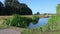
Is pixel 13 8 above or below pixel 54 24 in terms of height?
above

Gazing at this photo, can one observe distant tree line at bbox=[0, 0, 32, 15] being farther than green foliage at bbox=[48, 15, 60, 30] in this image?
Yes

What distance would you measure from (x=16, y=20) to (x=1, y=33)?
7025 millimetres

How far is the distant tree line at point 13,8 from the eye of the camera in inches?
1460

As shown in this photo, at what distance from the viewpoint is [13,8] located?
4066cm

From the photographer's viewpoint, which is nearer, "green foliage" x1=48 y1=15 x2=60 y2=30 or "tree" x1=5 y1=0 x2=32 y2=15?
"green foliage" x1=48 y1=15 x2=60 y2=30

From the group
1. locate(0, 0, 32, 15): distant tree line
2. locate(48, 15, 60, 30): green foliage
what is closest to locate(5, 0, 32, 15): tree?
locate(0, 0, 32, 15): distant tree line

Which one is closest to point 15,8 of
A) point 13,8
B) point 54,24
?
point 13,8

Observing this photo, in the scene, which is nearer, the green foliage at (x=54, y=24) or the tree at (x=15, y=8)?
the green foliage at (x=54, y=24)

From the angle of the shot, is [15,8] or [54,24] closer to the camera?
[54,24]

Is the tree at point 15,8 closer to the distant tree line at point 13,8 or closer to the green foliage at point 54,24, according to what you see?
the distant tree line at point 13,8

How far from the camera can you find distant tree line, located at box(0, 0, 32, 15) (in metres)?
37.1

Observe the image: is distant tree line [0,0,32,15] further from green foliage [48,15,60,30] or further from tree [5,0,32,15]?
green foliage [48,15,60,30]

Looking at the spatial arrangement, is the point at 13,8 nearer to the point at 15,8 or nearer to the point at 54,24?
the point at 15,8

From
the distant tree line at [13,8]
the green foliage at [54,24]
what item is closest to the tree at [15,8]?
the distant tree line at [13,8]
